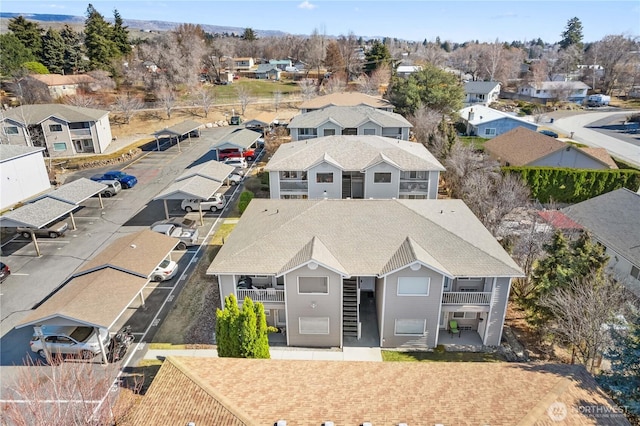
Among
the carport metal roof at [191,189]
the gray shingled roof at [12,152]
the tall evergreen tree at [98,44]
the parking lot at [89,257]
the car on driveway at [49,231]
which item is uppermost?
the tall evergreen tree at [98,44]

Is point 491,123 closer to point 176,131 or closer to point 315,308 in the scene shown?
point 176,131

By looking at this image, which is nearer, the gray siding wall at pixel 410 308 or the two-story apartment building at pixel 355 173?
the gray siding wall at pixel 410 308

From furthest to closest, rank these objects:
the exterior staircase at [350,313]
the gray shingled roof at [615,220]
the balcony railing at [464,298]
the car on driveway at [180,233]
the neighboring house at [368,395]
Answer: the car on driveway at [180,233]
the gray shingled roof at [615,220]
the exterior staircase at [350,313]
the balcony railing at [464,298]
the neighboring house at [368,395]

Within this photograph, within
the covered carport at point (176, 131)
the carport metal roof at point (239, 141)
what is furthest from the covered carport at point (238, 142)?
the covered carport at point (176, 131)

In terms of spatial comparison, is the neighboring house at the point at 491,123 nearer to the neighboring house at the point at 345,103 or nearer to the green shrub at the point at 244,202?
the neighboring house at the point at 345,103

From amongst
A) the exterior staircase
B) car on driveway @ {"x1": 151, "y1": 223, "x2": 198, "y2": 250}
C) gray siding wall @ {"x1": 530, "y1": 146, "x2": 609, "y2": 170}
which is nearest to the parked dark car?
car on driveway @ {"x1": 151, "y1": 223, "x2": 198, "y2": 250}

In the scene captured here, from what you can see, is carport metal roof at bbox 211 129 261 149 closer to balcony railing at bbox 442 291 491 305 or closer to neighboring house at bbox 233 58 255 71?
balcony railing at bbox 442 291 491 305

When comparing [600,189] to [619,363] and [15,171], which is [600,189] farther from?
[15,171]

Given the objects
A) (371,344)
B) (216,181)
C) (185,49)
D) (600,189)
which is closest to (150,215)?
(216,181)
